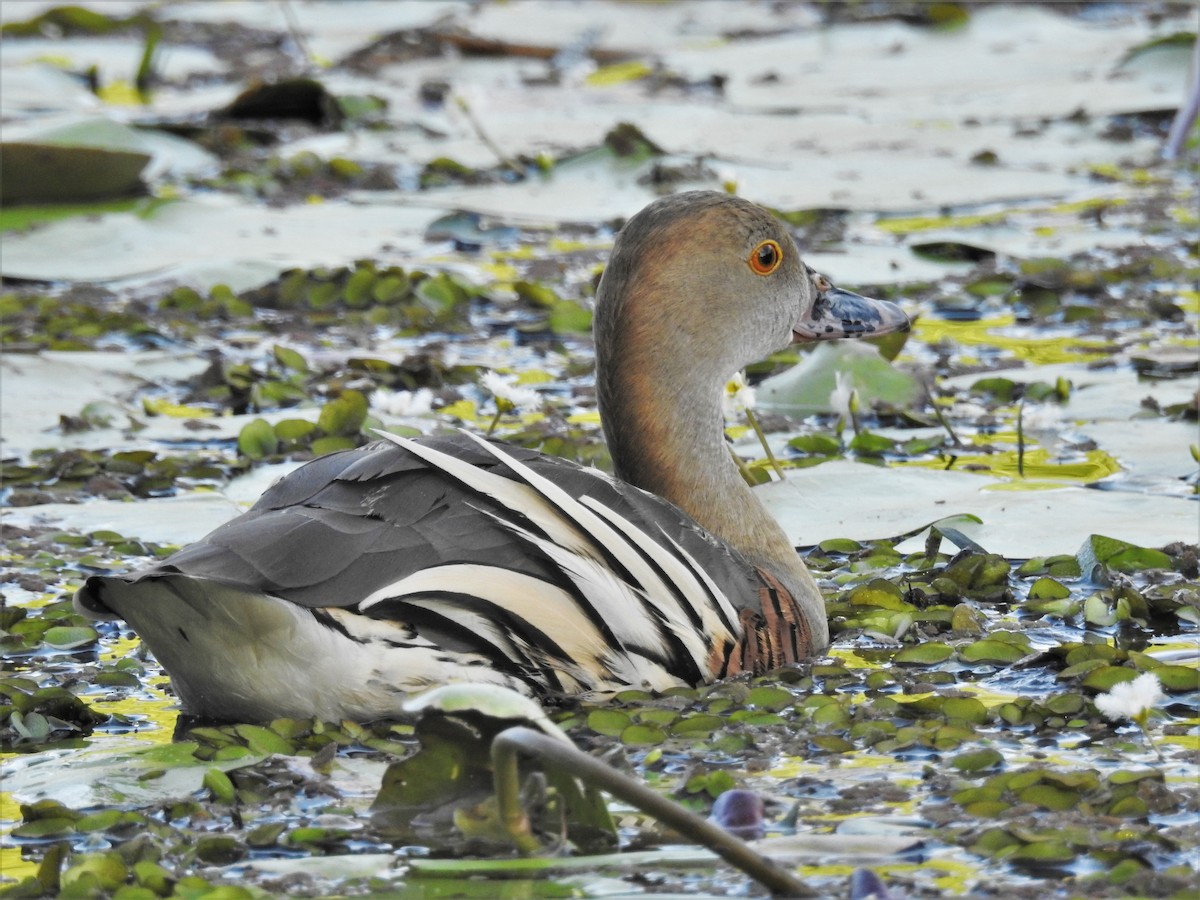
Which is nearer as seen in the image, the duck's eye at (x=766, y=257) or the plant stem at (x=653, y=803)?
the plant stem at (x=653, y=803)

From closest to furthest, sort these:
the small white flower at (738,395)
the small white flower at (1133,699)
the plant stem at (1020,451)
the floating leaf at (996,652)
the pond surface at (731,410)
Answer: the pond surface at (731,410) < the small white flower at (1133,699) < the floating leaf at (996,652) < the small white flower at (738,395) < the plant stem at (1020,451)

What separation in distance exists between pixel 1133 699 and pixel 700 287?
60.9 inches

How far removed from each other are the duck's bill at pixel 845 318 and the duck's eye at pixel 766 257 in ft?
0.89

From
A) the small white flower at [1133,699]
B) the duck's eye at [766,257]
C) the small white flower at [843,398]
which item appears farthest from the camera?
the small white flower at [843,398]

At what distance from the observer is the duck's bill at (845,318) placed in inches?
196

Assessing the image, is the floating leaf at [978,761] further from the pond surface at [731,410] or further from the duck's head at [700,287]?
the duck's head at [700,287]

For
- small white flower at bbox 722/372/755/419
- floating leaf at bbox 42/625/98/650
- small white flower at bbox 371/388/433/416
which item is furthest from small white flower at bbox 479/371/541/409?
floating leaf at bbox 42/625/98/650

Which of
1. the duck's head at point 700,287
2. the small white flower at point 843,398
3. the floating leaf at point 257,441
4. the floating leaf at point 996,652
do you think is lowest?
the floating leaf at point 996,652

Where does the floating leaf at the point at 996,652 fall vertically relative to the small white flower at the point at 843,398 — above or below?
below

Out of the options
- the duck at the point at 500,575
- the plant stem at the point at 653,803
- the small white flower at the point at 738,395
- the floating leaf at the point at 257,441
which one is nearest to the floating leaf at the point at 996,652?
the duck at the point at 500,575

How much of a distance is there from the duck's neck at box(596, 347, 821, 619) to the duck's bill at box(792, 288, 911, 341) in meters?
0.60

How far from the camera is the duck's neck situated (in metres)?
4.40

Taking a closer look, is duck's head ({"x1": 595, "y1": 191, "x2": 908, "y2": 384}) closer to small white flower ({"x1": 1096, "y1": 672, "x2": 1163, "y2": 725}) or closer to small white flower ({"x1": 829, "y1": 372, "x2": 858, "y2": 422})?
small white flower ({"x1": 829, "y1": 372, "x2": 858, "y2": 422})

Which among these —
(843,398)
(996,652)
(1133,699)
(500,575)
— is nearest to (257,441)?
(843,398)
